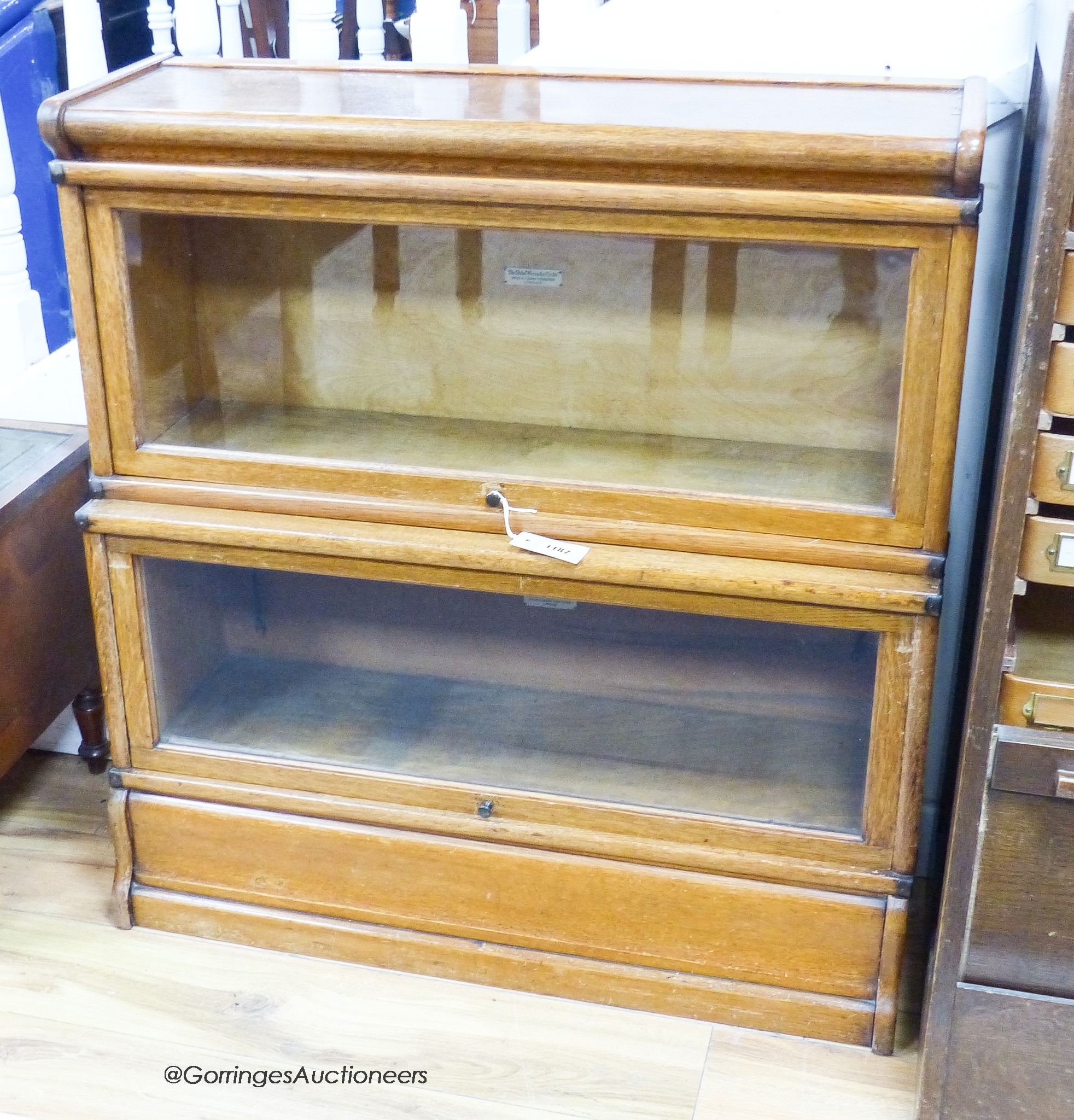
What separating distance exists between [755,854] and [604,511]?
44 centimetres

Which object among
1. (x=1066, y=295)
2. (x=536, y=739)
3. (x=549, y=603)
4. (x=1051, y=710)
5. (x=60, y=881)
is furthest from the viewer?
(x=60, y=881)

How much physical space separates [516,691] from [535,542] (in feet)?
0.98

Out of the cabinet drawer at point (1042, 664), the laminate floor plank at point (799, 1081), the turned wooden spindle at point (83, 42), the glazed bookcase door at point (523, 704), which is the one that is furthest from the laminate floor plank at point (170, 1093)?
the turned wooden spindle at point (83, 42)

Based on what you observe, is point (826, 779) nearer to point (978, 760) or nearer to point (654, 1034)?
point (978, 760)

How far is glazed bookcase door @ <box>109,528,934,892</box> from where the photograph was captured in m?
1.45

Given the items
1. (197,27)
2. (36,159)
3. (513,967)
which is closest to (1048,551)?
(513,967)

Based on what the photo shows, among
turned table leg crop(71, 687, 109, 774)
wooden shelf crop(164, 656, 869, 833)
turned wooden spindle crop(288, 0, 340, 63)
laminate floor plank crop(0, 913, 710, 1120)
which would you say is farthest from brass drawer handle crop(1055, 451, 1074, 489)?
turned table leg crop(71, 687, 109, 774)

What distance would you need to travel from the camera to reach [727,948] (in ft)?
5.04

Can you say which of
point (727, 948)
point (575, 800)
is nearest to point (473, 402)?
point (575, 800)

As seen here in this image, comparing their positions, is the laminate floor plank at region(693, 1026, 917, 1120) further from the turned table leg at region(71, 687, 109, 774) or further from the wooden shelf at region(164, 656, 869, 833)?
the turned table leg at region(71, 687, 109, 774)

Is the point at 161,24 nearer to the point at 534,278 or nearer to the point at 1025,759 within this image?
the point at 534,278

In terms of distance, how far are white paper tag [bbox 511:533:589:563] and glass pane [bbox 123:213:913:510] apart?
2.8 inches

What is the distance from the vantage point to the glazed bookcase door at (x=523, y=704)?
145cm

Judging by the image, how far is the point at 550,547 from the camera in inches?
54.4
